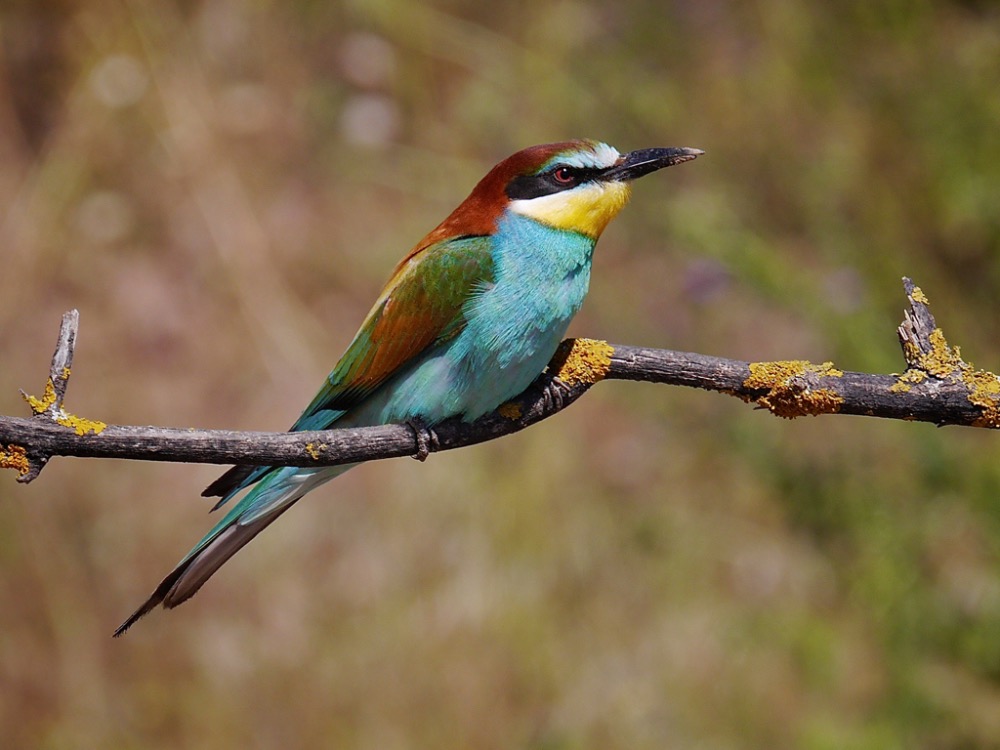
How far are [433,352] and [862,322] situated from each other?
1145 millimetres

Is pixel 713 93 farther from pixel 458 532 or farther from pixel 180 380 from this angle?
pixel 180 380

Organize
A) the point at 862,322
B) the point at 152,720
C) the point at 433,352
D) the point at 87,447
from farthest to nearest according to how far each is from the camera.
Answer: the point at 152,720, the point at 862,322, the point at 433,352, the point at 87,447

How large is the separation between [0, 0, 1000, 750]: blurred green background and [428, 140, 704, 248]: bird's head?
65 cm

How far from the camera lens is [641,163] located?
7.07 feet

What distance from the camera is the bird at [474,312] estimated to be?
201 centimetres

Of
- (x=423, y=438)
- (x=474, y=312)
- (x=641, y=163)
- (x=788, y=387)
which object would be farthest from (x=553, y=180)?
(x=788, y=387)

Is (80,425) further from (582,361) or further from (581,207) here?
(581,207)

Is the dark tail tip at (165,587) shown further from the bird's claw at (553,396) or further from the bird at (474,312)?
the bird's claw at (553,396)

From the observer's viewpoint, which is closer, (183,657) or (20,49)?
(183,657)

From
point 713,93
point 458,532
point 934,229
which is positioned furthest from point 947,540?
point 713,93

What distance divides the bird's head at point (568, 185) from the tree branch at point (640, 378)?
1.16ft

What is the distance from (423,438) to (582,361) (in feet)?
1.00

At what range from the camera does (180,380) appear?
447 centimetres

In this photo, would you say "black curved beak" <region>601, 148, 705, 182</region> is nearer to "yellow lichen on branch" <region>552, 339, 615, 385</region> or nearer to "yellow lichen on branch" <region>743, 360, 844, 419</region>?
"yellow lichen on branch" <region>552, 339, 615, 385</region>
